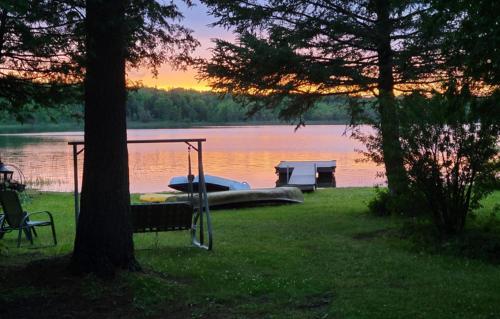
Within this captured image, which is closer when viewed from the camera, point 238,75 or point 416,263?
point 416,263

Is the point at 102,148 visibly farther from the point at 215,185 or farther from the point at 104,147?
the point at 215,185

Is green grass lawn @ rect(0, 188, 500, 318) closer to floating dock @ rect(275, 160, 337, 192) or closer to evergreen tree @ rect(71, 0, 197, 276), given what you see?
evergreen tree @ rect(71, 0, 197, 276)

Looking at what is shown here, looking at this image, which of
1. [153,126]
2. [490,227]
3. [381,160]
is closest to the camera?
[490,227]

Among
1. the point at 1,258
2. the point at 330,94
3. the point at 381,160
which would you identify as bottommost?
the point at 1,258

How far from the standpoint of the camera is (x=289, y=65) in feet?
35.7

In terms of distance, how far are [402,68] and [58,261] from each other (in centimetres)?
723

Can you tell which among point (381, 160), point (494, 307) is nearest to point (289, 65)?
point (381, 160)

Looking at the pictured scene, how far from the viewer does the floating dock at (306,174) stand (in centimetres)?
2243

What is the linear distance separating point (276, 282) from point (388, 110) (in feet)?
13.5

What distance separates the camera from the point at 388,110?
8852 mm

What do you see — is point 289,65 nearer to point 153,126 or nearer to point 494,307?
point 494,307

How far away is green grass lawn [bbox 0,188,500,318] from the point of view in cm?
489

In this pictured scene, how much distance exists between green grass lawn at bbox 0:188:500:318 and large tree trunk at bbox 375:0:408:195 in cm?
97

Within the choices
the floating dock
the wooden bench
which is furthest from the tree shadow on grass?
the floating dock
